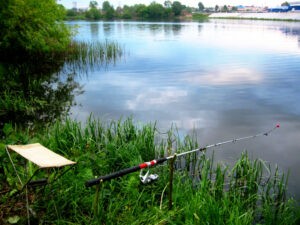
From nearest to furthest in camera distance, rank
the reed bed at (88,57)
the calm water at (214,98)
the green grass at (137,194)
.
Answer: the green grass at (137,194), the calm water at (214,98), the reed bed at (88,57)

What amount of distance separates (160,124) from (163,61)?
53.6 ft

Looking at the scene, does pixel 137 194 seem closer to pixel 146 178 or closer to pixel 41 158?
pixel 146 178

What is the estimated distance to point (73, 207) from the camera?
16.4ft

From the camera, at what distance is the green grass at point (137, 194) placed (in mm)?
4777

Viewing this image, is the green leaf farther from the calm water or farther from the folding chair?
the calm water

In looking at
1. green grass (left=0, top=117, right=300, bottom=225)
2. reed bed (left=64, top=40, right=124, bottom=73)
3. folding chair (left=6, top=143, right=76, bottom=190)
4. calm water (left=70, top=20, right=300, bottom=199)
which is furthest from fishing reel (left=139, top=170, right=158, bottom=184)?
reed bed (left=64, top=40, right=124, bottom=73)

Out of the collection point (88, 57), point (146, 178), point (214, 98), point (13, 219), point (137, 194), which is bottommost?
point (214, 98)

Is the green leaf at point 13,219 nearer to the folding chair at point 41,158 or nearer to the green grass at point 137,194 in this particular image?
the green grass at point 137,194

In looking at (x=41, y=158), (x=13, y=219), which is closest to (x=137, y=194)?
(x=13, y=219)

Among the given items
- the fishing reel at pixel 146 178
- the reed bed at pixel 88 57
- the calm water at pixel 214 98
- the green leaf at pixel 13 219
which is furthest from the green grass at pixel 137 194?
the reed bed at pixel 88 57

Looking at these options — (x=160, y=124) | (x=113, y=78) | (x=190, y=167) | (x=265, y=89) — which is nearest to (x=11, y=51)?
(x=113, y=78)

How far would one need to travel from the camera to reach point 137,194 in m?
5.48

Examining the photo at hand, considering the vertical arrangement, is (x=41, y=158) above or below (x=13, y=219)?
above

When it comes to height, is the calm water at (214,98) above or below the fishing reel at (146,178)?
below
